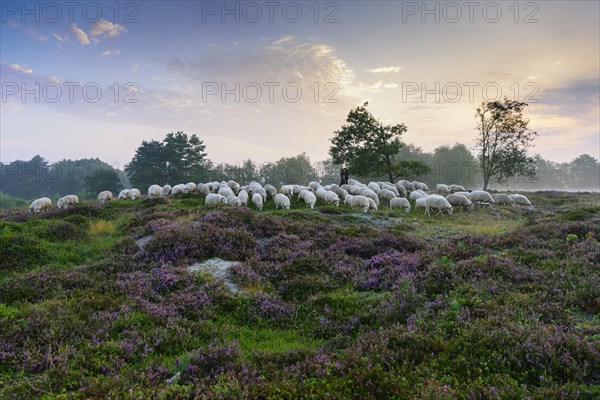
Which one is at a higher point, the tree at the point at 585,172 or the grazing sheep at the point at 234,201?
the tree at the point at 585,172

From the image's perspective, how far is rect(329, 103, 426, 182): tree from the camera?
42219mm

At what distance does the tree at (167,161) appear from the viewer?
72.0 metres

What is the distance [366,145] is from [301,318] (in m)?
38.4

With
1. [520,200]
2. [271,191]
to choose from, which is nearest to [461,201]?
[520,200]


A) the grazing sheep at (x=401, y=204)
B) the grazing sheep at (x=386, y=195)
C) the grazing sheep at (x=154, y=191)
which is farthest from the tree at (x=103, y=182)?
the grazing sheep at (x=401, y=204)

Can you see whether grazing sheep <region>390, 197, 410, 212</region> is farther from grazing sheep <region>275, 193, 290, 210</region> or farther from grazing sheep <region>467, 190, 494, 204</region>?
grazing sheep <region>275, 193, 290, 210</region>

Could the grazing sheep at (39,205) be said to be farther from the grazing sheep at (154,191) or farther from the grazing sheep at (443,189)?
the grazing sheep at (443,189)

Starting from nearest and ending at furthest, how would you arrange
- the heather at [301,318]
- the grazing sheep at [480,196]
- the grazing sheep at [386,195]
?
the heather at [301,318] → the grazing sheep at [480,196] → the grazing sheep at [386,195]

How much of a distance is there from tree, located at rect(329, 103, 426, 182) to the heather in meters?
30.4

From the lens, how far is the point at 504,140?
172ft

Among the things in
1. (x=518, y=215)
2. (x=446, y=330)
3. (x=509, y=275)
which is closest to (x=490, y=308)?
(x=446, y=330)

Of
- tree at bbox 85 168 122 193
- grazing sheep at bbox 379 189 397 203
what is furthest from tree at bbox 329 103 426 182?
tree at bbox 85 168 122 193

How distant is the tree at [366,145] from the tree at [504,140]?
19.0 m

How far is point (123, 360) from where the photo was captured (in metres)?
5.08
